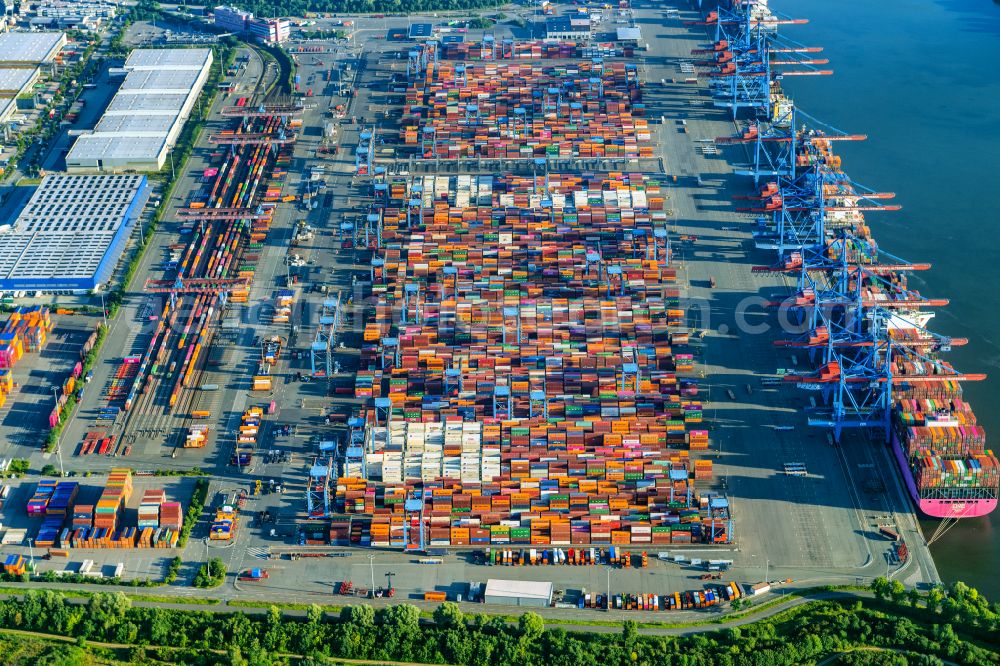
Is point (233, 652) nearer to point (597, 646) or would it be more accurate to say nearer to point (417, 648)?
point (417, 648)

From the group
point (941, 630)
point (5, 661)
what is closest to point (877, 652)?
point (941, 630)

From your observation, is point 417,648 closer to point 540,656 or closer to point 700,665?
point 540,656

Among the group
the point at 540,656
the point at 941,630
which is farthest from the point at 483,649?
the point at 941,630

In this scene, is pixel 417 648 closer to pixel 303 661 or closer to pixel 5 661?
pixel 303 661

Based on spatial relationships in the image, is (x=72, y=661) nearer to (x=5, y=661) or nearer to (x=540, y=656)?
(x=5, y=661)

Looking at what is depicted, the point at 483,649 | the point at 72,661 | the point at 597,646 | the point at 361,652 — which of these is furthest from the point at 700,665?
the point at 72,661

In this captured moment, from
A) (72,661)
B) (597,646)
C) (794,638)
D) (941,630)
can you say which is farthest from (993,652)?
(72,661)
